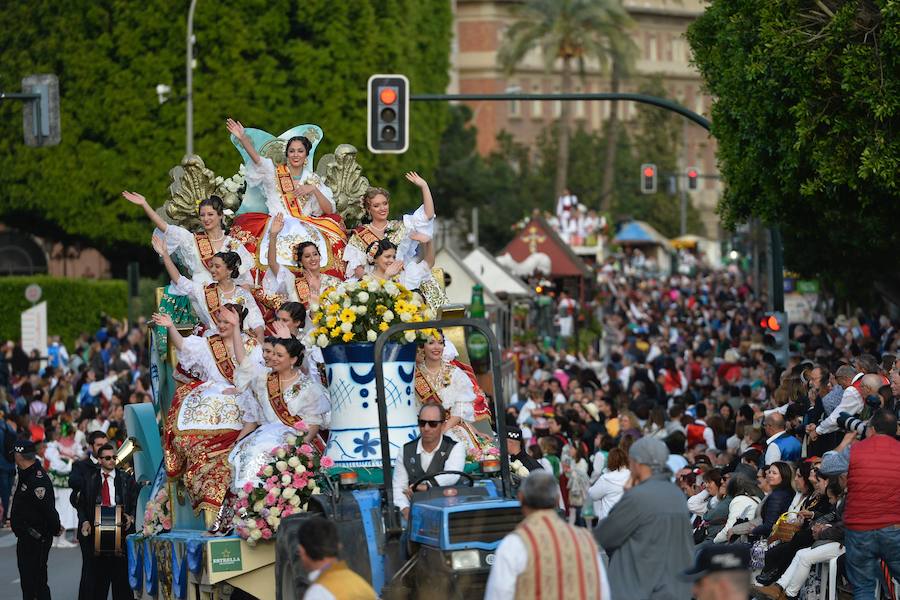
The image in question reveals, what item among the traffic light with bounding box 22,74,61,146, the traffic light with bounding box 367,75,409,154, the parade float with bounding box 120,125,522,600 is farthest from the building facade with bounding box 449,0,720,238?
the parade float with bounding box 120,125,522,600

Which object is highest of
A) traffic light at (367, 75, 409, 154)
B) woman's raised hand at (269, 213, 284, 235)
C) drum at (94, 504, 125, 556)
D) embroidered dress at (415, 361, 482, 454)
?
traffic light at (367, 75, 409, 154)

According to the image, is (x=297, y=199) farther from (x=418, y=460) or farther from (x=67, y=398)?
(x=67, y=398)

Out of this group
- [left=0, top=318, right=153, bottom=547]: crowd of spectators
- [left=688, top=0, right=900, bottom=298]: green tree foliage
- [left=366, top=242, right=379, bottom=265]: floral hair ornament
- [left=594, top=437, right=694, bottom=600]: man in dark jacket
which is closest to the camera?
[left=594, top=437, right=694, bottom=600]: man in dark jacket

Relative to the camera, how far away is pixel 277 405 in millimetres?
13469

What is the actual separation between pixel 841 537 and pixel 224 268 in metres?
5.21

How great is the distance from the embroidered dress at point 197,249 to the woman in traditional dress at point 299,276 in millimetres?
317

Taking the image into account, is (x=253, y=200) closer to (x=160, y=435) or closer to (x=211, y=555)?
(x=160, y=435)

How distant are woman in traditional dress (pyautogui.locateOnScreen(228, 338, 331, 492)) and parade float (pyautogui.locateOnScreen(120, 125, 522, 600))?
6 cm

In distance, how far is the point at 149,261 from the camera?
55.7 m

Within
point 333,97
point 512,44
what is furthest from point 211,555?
point 512,44

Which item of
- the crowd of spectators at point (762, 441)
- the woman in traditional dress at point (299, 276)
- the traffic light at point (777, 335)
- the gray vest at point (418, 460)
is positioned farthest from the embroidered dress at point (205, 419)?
the traffic light at point (777, 335)

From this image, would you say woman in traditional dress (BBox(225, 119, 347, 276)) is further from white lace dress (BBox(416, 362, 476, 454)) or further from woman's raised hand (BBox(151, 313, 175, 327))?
white lace dress (BBox(416, 362, 476, 454))

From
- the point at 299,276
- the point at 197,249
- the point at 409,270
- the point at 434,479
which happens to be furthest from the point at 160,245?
the point at 434,479

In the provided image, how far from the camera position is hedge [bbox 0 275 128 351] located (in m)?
45.4
